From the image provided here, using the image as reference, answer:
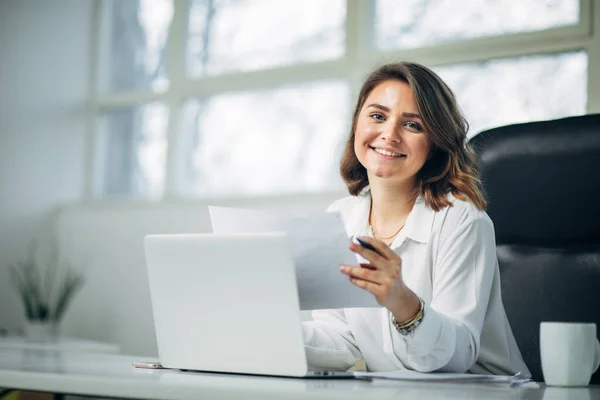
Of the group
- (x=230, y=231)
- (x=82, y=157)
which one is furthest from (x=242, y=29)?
(x=230, y=231)

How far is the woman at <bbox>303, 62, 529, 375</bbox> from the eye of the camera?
56.8 inches

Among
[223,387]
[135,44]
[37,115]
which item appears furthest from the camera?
[135,44]

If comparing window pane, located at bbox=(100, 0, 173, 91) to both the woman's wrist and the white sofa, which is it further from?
the woman's wrist

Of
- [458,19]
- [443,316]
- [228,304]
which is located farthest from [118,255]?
[228,304]

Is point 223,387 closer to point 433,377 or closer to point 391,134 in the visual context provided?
point 433,377

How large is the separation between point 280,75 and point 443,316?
2.70 m

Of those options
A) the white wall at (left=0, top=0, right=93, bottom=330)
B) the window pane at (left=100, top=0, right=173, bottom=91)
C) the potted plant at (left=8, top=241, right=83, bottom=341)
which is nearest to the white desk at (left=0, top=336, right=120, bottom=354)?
the potted plant at (left=8, top=241, right=83, bottom=341)

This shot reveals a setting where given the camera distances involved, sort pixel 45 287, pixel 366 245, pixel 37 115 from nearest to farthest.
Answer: pixel 366 245, pixel 45 287, pixel 37 115

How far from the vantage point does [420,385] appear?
3.80 ft

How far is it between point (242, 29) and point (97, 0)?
3.34 feet

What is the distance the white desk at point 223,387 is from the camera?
971mm

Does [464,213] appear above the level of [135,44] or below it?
below

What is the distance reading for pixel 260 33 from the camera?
4156 mm

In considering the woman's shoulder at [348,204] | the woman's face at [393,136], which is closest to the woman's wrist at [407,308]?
the woman's face at [393,136]
